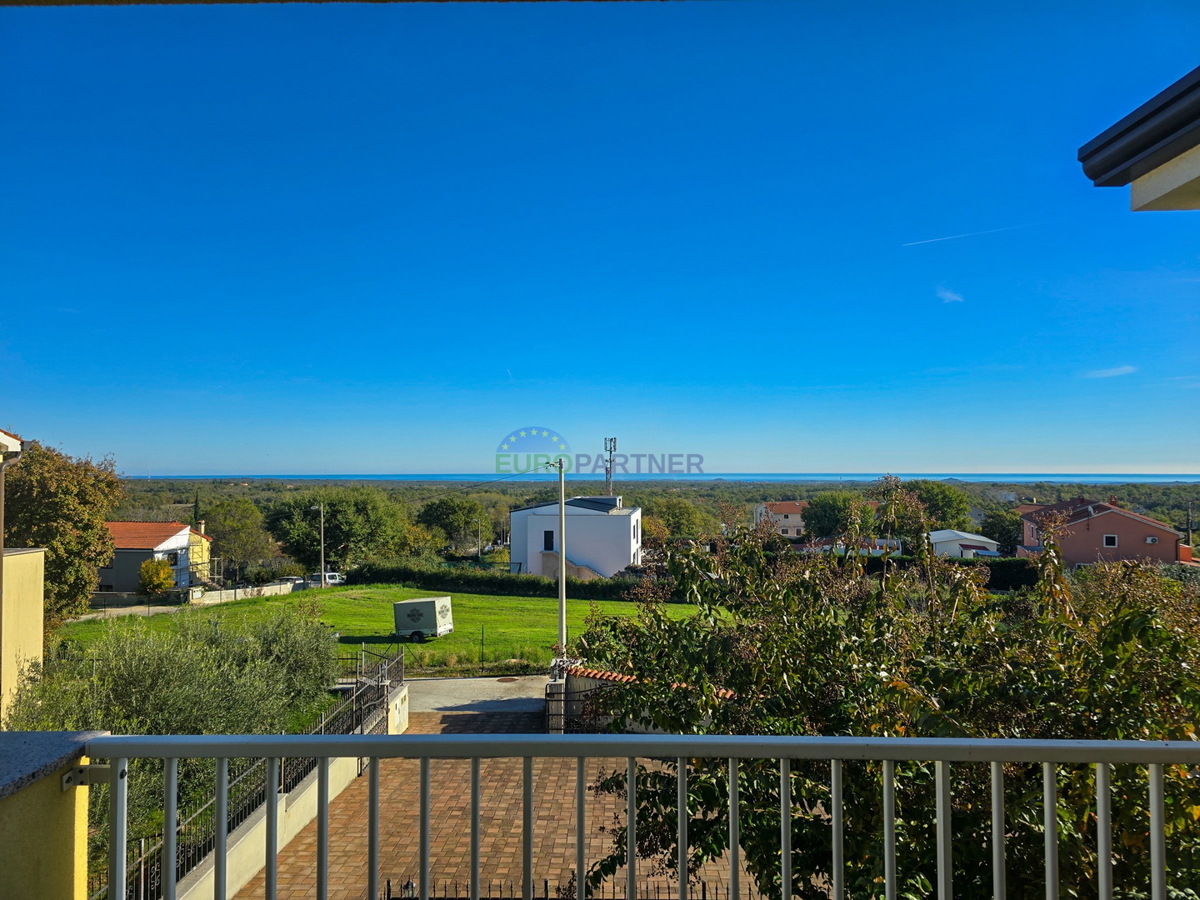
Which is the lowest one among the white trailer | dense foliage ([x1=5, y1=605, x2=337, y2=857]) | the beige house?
the white trailer

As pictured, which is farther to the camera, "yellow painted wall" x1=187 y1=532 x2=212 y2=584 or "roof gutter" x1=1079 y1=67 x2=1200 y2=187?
"yellow painted wall" x1=187 y1=532 x2=212 y2=584

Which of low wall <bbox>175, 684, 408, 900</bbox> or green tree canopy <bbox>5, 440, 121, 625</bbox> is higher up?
green tree canopy <bbox>5, 440, 121, 625</bbox>

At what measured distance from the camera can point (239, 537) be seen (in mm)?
36094

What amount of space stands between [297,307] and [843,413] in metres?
37.1

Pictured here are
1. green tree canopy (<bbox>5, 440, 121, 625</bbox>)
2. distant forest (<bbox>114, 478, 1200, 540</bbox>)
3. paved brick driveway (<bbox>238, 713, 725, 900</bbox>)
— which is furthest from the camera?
green tree canopy (<bbox>5, 440, 121, 625</bbox>)

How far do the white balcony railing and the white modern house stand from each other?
2774 centimetres

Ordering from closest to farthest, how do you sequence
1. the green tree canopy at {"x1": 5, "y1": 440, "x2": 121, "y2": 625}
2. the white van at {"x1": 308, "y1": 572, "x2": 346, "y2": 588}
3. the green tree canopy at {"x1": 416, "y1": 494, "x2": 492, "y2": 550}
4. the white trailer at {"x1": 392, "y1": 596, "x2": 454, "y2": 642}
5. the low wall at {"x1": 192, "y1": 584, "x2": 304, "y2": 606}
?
1. the green tree canopy at {"x1": 5, "y1": 440, "x2": 121, "y2": 625}
2. the white trailer at {"x1": 392, "y1": 596, "x2": 454, "y2": 642}
3. the low wall at {"x1": 192, "y1": 584, "x2": 304, "y2": 606}
4. the white van at {"x1": 308, "y1": 572, "x2": 346, "y2": 588}
5. the green tree canopy at {"x1": 416, "y1": 494, "x2": 492, "y2": 550}

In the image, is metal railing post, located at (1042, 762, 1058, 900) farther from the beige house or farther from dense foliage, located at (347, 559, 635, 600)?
dense foliage, located at (347, 559, 635, 600)

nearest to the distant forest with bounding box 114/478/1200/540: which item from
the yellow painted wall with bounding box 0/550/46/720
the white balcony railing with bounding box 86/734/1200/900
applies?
the white balcony railing with bounding box 86/734/1200/900

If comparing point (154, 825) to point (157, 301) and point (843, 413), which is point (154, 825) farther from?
point (843, 413)

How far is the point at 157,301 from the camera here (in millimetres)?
37438

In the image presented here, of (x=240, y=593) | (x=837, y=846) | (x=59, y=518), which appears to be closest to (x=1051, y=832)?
(x=837, y=846)

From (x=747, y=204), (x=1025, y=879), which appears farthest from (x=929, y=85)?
(x=747, y=204)

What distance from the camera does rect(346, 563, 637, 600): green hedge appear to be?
80.2 ft
